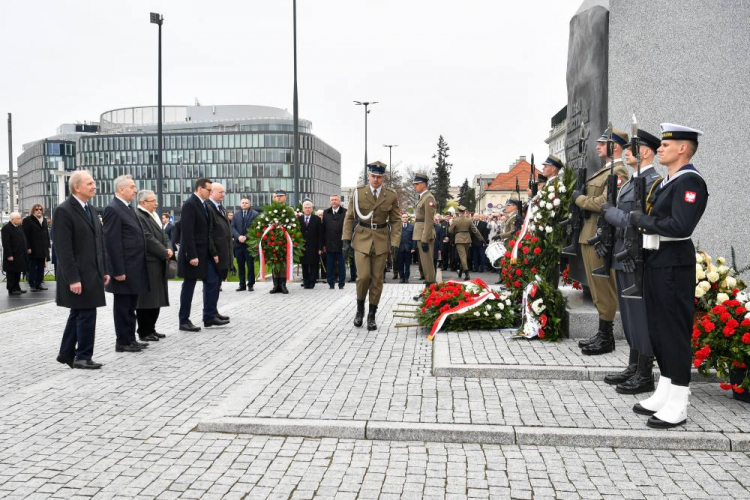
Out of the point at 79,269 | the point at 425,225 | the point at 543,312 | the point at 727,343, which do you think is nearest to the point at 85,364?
the point at 79,269

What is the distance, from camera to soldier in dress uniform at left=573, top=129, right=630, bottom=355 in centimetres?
720

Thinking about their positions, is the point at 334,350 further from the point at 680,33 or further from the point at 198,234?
the point at 680,33

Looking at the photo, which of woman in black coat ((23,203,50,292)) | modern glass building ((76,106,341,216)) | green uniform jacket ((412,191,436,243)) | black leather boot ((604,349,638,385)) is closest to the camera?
black leather boot ((604,349,638,385))

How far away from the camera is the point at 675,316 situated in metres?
5.08

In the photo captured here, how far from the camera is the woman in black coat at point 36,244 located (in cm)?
1694

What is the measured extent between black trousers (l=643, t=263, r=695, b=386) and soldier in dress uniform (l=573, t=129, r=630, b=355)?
1.94 m

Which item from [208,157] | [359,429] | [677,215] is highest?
[208,157]

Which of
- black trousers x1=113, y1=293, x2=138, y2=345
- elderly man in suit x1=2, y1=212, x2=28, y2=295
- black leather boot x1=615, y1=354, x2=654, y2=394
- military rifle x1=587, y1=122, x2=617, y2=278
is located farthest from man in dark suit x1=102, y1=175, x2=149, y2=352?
elderly man in suit x1=2, y1=212, x2=28, y2=295

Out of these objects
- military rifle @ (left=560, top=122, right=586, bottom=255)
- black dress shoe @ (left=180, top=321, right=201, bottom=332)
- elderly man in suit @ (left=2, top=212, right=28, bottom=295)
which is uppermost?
military rifle @ (left=560, top=122, right=586, bottom=255)

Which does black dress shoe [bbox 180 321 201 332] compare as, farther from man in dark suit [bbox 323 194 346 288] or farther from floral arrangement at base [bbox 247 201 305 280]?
man in dark suit [bbox 323 194 346 288]

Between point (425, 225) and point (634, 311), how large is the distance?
22.6ft

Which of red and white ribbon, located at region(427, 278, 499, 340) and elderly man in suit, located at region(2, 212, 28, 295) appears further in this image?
elderly man in suit, located at region(2, 212, 28, 295)

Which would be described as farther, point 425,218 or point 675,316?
point 425,218

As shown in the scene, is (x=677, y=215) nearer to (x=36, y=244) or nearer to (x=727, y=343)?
(x=727, y=343)
